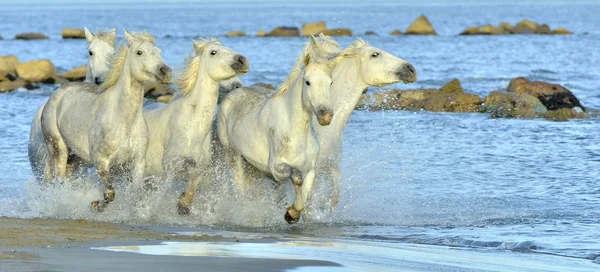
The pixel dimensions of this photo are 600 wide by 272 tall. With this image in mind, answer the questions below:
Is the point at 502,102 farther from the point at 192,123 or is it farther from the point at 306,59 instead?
the point at 306,59

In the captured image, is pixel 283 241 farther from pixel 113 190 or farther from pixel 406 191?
pixel 406 191

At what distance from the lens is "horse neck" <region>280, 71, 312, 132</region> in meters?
10.2

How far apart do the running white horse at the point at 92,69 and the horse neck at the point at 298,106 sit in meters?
2.20

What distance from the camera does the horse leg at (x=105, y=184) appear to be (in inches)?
416

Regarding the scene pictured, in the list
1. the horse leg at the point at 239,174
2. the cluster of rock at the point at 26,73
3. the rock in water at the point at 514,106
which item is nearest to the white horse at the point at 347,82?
the horse leg at the point at 239,174

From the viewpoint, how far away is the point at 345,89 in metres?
11.1

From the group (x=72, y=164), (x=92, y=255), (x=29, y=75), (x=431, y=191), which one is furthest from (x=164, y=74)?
(x=29, y=75)

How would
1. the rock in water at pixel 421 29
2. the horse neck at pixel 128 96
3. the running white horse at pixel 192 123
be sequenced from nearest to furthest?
the horse neck at pixel 128 96
the running white horse at pixel 192 123
the rock in water at pixel 421 29

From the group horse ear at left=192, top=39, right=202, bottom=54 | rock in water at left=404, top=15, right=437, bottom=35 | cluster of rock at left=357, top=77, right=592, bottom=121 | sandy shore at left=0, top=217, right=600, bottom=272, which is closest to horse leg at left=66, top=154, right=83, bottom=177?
sandy shore at left=0, top=217, right=600, bottom=272

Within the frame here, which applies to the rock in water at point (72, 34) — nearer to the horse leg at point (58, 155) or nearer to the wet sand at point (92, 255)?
the horse leg at point (58, 155)

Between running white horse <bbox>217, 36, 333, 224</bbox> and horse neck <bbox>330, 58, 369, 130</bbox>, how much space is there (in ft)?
2.01

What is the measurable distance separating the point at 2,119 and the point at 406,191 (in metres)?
9.99

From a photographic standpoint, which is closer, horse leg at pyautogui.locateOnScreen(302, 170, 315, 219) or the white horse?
horse leg at pyautogui.locateOnScreen(302, 170, 315, 219)

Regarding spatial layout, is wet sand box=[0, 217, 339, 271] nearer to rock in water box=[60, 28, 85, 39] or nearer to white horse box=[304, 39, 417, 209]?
white horse box=[304, 39, 417, 209]
